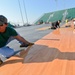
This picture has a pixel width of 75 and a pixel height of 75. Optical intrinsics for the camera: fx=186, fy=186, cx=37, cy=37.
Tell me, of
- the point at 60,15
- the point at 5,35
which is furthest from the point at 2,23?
the point at 60,15

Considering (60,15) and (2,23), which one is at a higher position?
(2,23)

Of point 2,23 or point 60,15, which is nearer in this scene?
point 2,23

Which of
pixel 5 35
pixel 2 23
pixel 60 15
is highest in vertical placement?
pixel 2 23

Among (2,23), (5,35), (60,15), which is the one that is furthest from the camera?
(60,15)

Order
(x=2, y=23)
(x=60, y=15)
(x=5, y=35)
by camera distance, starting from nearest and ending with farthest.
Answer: (x=2, y=23)
(x=5, y=35)
(x=60, y=15)

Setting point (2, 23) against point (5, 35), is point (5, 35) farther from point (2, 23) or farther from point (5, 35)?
point (2, 23)

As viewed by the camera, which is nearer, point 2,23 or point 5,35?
point 2,23

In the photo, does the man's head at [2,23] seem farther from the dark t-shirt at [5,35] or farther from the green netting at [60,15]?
the green netting at [60,15]

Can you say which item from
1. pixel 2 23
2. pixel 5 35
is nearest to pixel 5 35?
pixel 5 35

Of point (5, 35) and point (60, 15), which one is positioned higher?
point (5, 35)

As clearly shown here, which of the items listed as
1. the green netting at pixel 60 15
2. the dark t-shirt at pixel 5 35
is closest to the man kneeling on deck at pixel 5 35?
the dark t-shirt at pixel 5 35

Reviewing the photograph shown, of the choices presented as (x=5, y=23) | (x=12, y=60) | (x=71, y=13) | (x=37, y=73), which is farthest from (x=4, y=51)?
(x=71, y=13)

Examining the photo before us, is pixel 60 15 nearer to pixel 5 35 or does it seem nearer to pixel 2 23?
pixel 5 35

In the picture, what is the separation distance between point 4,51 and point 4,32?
1.04 ft
